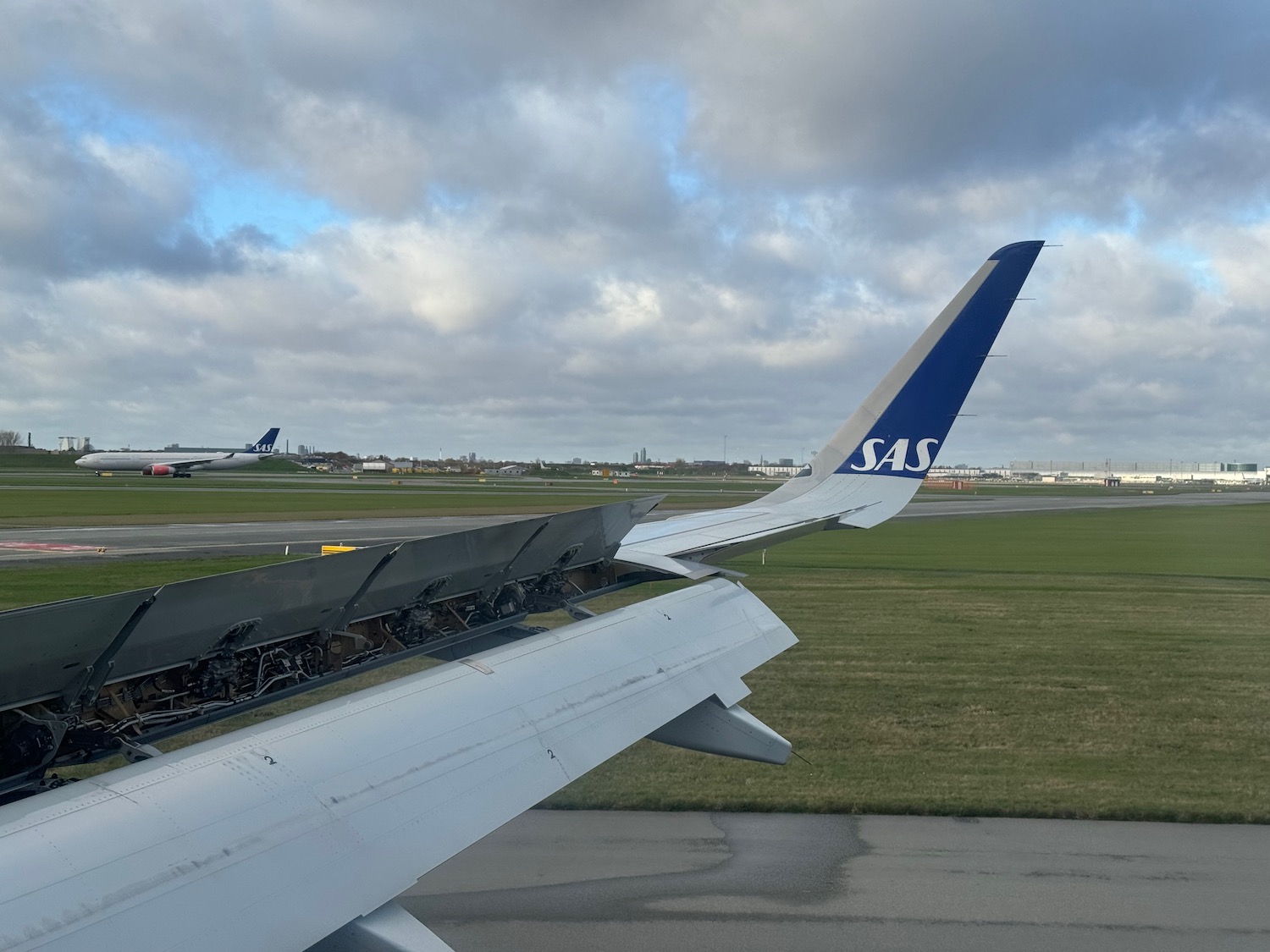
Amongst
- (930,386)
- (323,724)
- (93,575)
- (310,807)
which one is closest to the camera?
(310,807)

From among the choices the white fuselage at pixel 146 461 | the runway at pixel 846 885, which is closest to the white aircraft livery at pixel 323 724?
the runway at pixel 846 885

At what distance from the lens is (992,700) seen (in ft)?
30.2

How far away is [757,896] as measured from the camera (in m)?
4.84

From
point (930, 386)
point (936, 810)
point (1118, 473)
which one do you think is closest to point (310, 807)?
point (936, 810)

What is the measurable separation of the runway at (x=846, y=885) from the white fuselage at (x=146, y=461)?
8939 centimetres

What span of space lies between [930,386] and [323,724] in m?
4.96

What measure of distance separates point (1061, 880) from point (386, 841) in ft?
13.7

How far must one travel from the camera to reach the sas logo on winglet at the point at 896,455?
680cm

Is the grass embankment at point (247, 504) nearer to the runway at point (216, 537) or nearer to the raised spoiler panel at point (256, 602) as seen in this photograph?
the runway at point (216, 537)

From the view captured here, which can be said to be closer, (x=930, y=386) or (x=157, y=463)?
(x=930, y=386)

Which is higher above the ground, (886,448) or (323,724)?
(886,448)

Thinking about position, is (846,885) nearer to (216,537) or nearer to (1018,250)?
(1018,250)

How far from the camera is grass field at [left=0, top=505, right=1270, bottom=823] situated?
6.41 metres

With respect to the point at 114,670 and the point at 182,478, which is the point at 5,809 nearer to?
the point at 114,670
